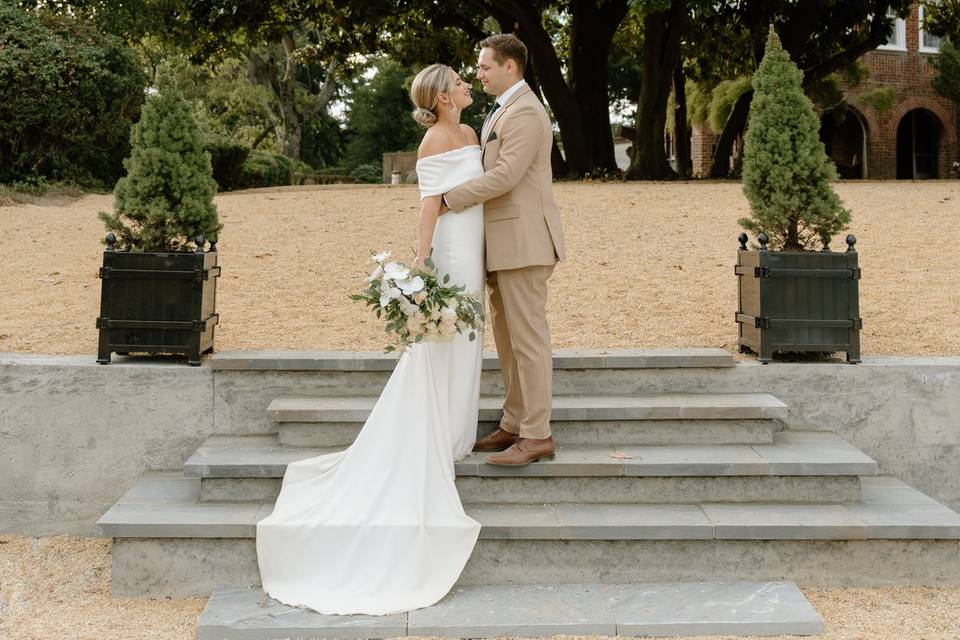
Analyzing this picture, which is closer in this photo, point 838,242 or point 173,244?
point 173,244

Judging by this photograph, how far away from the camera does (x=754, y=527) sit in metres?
4.13

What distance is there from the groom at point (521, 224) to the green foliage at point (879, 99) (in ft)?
74.4

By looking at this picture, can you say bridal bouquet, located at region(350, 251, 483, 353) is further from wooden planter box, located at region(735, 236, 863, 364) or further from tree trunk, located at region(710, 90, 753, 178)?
tree trunk, located at region(710, 90, 753, 178)

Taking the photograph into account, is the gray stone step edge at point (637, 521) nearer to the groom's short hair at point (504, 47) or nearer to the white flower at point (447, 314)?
the white flower at point (447, 314)

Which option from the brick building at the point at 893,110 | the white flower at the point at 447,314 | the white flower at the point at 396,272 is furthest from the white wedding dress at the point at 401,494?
the brick building at the point at 893,110

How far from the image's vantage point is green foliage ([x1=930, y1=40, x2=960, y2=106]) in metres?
22.9

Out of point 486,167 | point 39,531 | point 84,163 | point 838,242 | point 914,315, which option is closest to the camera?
point 486,167

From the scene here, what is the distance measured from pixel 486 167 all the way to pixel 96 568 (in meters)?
2.86

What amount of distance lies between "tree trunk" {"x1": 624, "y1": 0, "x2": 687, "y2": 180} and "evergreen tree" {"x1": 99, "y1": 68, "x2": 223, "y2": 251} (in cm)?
1115

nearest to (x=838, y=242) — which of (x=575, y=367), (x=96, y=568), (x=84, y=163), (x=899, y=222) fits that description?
(x=899, y=222)

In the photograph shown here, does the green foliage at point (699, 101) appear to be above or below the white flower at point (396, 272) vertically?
above

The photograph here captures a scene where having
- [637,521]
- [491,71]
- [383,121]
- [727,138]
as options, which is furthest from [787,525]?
[383,121]

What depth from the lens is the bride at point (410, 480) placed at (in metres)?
3.91

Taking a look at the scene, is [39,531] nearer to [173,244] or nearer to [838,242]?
[173,244]
